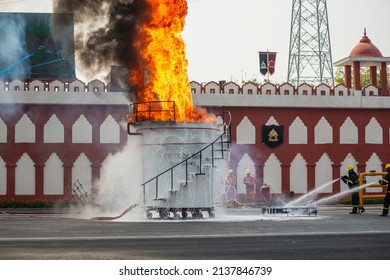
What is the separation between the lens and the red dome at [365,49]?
48.4m

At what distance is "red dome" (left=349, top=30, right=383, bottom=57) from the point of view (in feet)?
159

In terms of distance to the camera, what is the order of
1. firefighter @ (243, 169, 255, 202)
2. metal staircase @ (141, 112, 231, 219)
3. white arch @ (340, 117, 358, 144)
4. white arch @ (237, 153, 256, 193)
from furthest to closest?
white arch @ (340, 117, 358, 144), white arch @ (237, 153, 256, 193), firefighter @ (243, 169, 255, 202), metal staircase @ (141, 112, 231, 219)

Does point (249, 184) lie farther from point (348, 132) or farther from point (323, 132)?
point (348, 132)

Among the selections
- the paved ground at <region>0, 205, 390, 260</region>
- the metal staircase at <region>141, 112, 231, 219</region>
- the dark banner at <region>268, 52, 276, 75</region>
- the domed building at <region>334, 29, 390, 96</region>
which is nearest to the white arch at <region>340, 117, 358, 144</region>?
the domed building at <region>334, 29, 390, 96</region>

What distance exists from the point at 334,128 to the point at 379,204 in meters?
5.73

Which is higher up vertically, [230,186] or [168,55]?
[168,55]

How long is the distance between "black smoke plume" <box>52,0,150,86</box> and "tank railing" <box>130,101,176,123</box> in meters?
2.08

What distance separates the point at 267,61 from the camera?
2045 inches

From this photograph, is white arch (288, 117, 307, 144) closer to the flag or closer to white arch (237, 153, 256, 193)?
white arch (237, 153, 256, 193)

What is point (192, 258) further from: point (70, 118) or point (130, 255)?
point (70, 118)

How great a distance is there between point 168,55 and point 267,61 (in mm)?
23770

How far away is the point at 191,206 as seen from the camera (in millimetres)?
27938

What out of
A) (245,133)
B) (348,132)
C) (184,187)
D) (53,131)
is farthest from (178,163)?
(348,132)

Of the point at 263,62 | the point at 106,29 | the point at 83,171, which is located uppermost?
the point at 263,62
